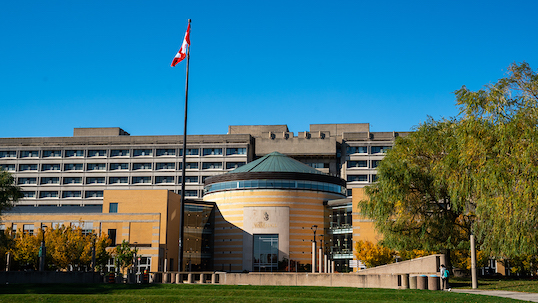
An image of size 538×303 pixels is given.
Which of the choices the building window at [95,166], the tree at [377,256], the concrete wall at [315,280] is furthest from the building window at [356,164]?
the concrete wall at [315,280]

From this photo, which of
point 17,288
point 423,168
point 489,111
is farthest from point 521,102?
point 17,288

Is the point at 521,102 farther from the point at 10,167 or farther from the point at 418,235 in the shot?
the point at 10,167

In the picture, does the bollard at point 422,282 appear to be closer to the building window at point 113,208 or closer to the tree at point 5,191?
the tree at point 5,191

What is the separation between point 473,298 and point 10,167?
113068 mm

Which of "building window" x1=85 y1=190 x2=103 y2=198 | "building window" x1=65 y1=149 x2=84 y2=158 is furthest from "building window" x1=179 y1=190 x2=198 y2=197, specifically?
"building window" x1=65 y1=149 x2=84 y2=158

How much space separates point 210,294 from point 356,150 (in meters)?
87.2

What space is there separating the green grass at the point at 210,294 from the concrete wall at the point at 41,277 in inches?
166

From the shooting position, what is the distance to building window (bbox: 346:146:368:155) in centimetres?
11338

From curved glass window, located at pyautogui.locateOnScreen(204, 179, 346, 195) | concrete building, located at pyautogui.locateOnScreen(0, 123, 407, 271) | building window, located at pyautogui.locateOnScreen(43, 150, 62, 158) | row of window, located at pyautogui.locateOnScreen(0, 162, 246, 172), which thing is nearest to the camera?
concrete building, located at pyautogui.locateOnScreen(0, 123, 407, 271)

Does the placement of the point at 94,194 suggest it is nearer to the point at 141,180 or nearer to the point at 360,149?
the point at 141,180

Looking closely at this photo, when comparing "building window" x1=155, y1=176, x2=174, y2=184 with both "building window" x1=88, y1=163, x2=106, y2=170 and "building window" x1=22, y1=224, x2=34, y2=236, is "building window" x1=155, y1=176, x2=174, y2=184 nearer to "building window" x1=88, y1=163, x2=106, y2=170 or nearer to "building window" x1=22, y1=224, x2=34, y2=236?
"building window" x1=88, y1=163, x2=106, y2=170

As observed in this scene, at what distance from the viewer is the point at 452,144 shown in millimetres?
36344

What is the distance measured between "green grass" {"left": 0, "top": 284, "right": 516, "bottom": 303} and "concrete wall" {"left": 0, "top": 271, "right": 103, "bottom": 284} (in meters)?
4.22

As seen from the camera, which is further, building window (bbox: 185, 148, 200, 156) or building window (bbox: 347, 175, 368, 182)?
building window (bbox: 185, 148, 200, 156)
